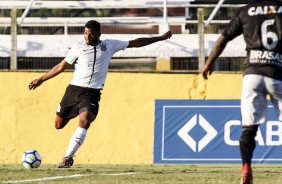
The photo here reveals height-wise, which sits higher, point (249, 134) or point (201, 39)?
point (201, 39)

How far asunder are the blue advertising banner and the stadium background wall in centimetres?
25

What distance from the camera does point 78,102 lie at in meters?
14.5

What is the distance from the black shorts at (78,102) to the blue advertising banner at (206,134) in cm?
372

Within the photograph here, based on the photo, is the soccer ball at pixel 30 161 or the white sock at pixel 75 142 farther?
the soccer ball at pixel 30 161

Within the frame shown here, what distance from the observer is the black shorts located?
1433 cm

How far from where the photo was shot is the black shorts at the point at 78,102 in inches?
564

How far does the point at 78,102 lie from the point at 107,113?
422 centimetres

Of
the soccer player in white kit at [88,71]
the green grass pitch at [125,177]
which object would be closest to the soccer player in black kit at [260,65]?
the green grass pitch at [125,177]

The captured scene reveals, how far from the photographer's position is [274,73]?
10062 mm

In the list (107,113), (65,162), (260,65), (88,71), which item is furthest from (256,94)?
(107,113)

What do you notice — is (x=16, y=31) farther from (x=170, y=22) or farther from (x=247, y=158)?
(x=247, y=158)

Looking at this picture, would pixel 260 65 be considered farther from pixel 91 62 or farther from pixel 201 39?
pixel 201 39

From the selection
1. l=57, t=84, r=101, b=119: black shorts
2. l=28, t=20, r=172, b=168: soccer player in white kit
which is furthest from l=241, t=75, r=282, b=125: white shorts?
l=57, t=84, r=101, b=119: black shorts

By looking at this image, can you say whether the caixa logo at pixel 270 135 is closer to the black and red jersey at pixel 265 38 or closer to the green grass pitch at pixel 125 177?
the green grass pitch at pixel 125 177
